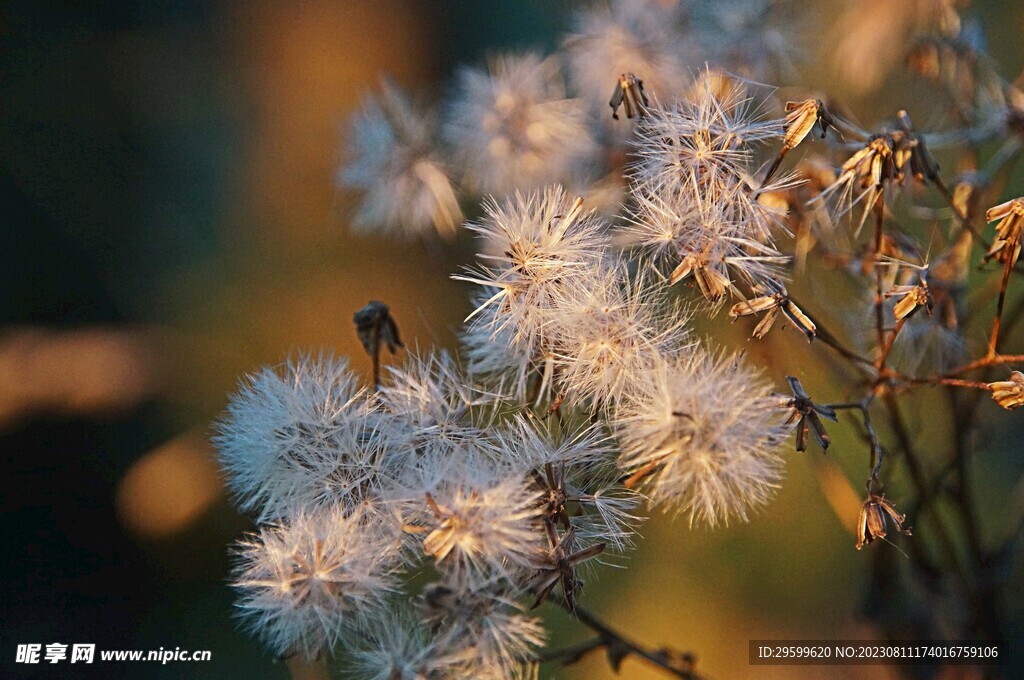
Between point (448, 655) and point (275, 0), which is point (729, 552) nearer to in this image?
point (448, 655)

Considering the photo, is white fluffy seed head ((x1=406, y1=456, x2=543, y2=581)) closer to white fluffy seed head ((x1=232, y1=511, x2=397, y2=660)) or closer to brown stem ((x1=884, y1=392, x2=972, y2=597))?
white fluffy seed head ((x1=232, y1=511, x2=397, y2=660))

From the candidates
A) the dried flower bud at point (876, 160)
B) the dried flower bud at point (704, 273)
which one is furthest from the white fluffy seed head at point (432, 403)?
the dried flower bud at point (876, 160)

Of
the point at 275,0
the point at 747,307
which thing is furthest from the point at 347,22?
the point at 747,307

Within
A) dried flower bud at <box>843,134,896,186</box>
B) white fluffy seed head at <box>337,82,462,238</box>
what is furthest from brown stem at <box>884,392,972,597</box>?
white fluffy seed head at <box>337,82,462,238</box>

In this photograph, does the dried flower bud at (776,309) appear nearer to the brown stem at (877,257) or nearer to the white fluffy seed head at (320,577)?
the brown stem at (877,257)

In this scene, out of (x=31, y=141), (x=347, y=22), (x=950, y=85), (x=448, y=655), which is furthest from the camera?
(x=347, y=22)

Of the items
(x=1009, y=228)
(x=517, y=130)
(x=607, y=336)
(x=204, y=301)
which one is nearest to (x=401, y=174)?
(x=517, y=130)

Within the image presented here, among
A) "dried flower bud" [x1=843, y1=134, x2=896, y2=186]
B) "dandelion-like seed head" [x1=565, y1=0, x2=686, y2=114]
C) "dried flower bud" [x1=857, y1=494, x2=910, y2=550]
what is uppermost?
"dandelion-like seed head" [x1=565, y1=0, x2=686, y2=114]
